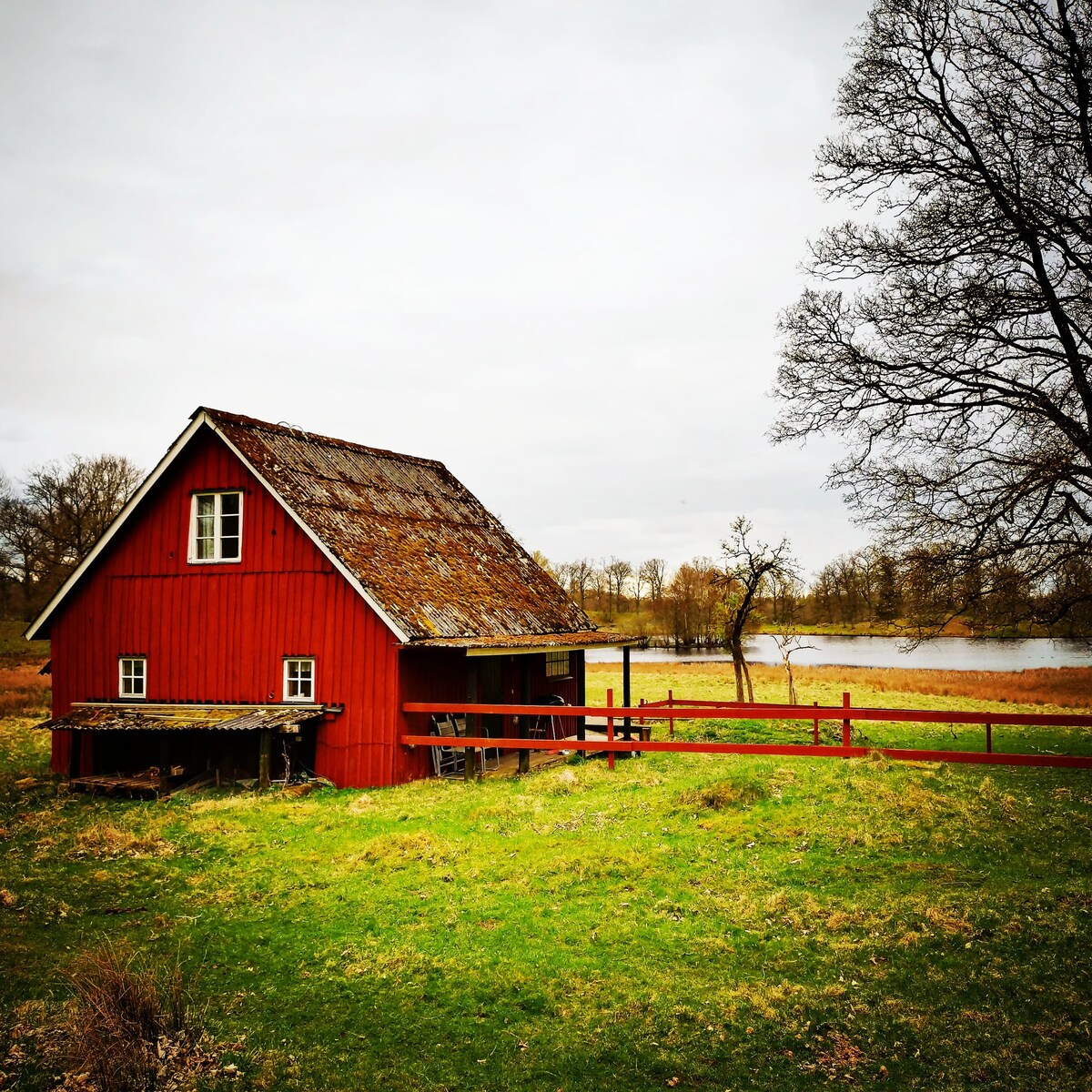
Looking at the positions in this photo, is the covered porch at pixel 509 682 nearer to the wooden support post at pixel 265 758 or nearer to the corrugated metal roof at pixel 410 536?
the corrugated metal roof at pixel 410 536

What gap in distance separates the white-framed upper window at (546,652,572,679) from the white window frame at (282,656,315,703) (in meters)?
7.67

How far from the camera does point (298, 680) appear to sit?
17453 mm

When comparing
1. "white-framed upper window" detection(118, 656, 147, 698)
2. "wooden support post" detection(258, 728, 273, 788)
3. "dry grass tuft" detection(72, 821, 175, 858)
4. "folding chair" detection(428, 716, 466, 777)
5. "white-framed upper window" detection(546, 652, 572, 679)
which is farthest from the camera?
"white-framed upper window" detection(546, 652, 572, 679)

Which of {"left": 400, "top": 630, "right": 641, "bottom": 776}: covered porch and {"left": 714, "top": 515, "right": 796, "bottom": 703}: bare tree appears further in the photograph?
{"left": 714, "top": 515, "right": 796, "bottom": 703}: bare tree

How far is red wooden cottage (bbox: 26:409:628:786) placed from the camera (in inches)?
660

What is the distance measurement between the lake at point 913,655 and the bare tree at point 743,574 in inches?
772

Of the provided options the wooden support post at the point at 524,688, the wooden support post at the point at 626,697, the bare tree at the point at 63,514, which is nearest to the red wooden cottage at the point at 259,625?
the wooden support post at the point at 524,688

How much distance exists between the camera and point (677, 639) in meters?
75.6

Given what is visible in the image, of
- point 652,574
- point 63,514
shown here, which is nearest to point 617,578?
point 652,574

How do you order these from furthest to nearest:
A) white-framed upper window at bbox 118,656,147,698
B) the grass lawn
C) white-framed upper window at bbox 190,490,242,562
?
white-framed upper window at bbox 118,656,147,698 → white-framed upper window at bbox 190,490,242,562 → the grass lawn

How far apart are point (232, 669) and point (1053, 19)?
17587 mm

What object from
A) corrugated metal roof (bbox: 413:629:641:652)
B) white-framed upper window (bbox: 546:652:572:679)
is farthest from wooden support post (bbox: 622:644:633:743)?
white-framed upper window (bbox: 546:652:572:679)

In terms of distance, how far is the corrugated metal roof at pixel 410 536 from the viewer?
57.2 ft

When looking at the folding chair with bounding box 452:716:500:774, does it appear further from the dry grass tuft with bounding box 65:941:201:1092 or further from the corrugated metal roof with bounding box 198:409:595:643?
the dry grass tuft with bounding box 65:941:201:1092
